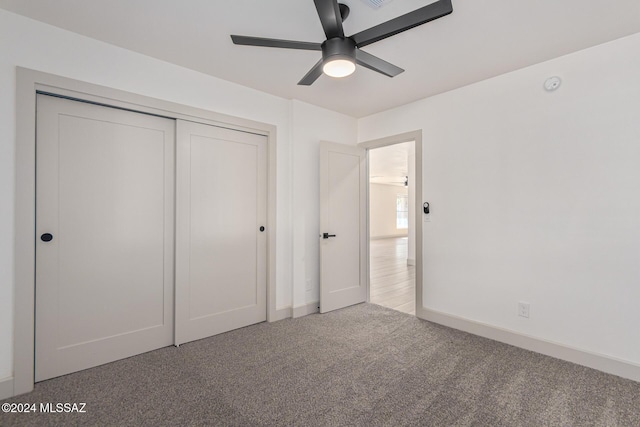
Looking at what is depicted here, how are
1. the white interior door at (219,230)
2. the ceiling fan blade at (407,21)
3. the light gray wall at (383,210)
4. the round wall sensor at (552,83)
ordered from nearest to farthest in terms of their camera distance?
the ceiling fan blade at (407,21)
the round wall sensor at (552,83)
the white interior door at (219,230)
the light gray wall at (383,210)

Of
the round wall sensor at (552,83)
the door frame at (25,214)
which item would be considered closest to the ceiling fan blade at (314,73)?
the door frame at (25,214)

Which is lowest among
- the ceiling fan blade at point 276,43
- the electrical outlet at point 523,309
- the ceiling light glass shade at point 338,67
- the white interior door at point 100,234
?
the electrical outlet at point 523,309

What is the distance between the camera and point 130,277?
2559mm

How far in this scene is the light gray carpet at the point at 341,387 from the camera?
5.85 ft

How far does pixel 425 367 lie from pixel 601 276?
5.13 feet

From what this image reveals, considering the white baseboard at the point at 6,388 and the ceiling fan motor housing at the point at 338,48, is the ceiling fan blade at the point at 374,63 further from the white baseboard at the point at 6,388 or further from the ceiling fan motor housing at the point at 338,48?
the white baseboard at the point at 6,388

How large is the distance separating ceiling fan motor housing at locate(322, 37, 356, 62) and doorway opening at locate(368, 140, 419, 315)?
2.07 metres

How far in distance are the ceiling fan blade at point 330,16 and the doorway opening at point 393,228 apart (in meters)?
2.17

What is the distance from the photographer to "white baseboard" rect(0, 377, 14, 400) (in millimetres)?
1960

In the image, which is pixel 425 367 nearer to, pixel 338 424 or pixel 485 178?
pixel 338 424

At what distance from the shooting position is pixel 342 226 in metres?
3.87

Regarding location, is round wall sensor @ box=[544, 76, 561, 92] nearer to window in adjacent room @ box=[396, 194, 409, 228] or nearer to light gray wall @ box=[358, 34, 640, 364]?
light gray wall @ box=[358, 34, 640, 364]

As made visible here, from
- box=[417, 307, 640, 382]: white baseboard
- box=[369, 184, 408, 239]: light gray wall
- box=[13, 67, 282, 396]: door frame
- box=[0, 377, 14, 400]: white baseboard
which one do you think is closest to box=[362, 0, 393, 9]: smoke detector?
box=[13, 67, 282, 396]: door frame

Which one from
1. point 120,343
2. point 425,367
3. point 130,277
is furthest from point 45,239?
point 425,367
